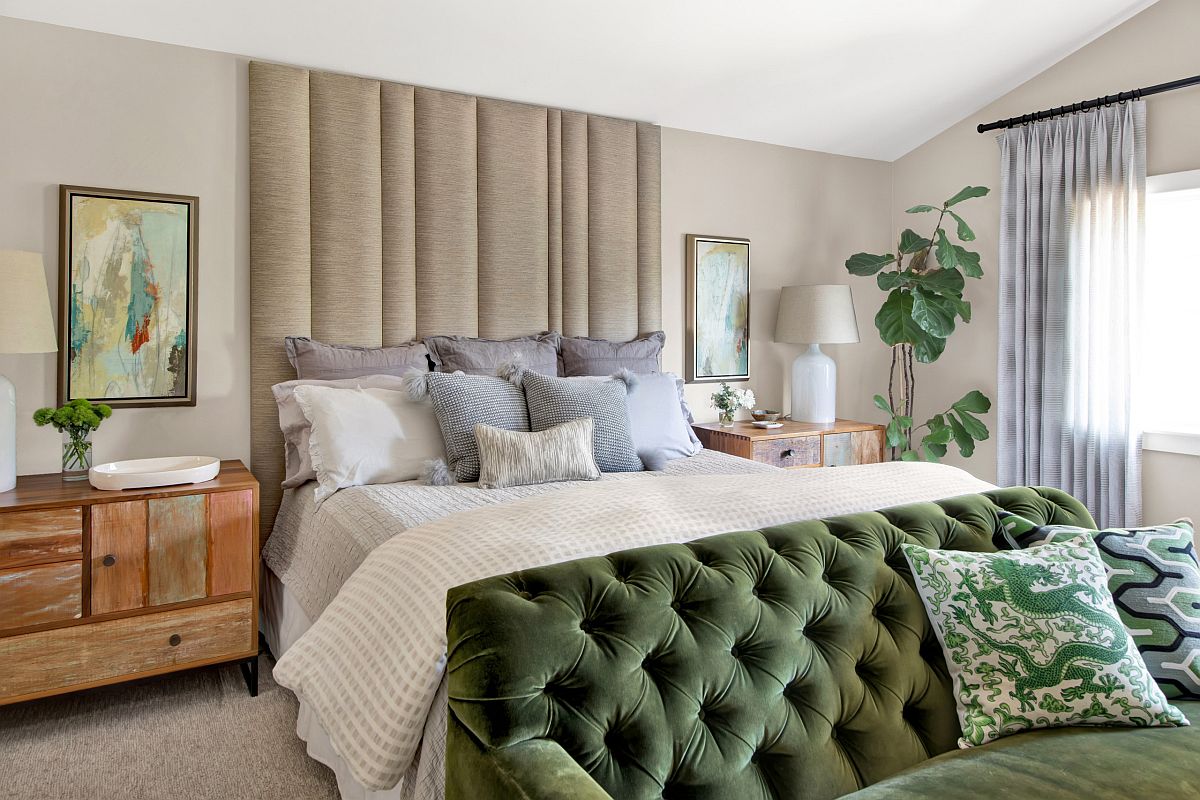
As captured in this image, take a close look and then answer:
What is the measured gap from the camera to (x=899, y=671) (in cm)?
150

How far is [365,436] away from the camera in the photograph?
8.84 ft

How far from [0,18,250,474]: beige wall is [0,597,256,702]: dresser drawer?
29.1 inches

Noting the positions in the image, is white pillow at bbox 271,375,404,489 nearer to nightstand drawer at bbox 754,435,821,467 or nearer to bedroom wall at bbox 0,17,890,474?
bedroom wall at bbox 0,17,890,474

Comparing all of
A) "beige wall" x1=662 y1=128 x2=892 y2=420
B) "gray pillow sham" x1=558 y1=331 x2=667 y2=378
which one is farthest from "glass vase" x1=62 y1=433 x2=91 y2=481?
"beige wall" x1=662 y1=128 x2=892 y2=420

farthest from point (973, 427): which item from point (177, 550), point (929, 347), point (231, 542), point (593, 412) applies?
point (177, 550)

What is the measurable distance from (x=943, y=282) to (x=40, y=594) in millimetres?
3992

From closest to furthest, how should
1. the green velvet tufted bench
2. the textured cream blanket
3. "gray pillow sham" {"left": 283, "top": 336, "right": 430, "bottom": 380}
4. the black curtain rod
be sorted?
the green velvet tufted bench, the textured cream blanket, "gray pillow sham" {"left": 283, "top": 336, "right": 430, "bottom": 380}, the black curtain rod

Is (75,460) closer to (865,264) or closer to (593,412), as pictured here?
(593,412)

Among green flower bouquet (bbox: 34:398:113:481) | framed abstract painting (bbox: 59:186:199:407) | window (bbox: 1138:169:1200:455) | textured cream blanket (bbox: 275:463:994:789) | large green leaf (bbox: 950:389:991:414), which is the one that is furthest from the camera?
large green leaf (bbox: 950:389:991:414)

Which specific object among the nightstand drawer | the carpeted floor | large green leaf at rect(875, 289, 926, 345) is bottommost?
the carpeted floor

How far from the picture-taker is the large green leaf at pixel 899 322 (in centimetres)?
392

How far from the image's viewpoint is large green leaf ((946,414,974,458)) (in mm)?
4008

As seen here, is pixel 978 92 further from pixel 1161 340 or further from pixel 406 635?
pixel 406 635

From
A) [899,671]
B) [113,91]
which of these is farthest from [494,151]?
[899,671]
